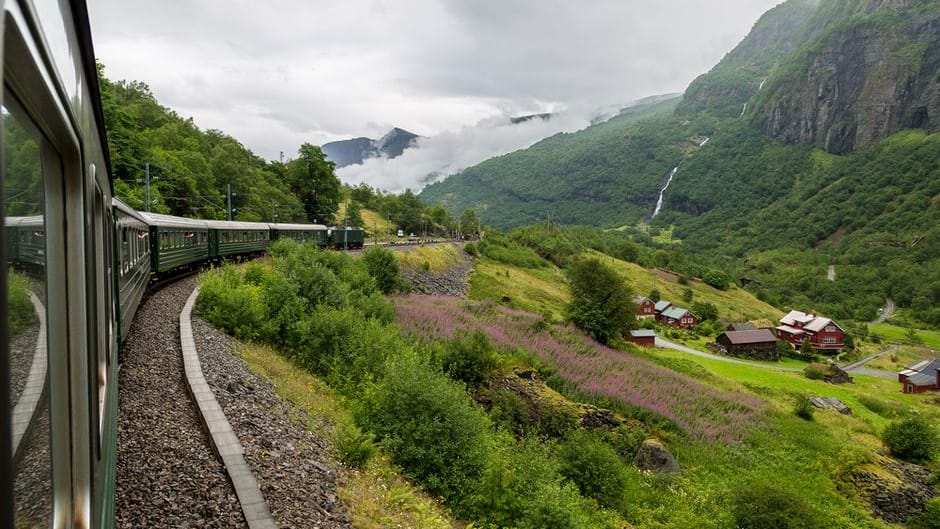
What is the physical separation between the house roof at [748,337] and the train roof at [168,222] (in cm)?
Answer: 5700

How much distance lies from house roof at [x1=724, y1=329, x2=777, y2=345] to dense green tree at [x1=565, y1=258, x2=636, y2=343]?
31.1 metres

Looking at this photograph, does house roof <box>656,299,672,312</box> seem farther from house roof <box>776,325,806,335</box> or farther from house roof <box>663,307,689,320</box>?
house roof <box>776,325,806,335</box>

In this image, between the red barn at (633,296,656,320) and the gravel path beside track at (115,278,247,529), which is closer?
the gravel path beside track at (115,278,247,529)

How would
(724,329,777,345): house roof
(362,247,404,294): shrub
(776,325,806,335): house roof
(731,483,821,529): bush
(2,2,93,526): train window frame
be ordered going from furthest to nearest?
1. (776,325,806,335): house roof
2. (724,329,777,345): house roof
3. (362,247,404,294): shrub
4. (731,483,821,529): bush
5. (2,2,93,526): train window frame

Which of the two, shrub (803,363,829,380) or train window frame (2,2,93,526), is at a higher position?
train window frame (2,2,93,526)

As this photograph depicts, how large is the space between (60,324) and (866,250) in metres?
185

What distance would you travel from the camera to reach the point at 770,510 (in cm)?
1433

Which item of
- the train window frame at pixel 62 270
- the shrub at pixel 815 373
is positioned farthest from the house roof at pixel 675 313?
the train window frame at pixel 62 270

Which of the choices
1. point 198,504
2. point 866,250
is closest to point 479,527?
point 198,504

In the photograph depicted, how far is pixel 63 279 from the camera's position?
2031 millimetres

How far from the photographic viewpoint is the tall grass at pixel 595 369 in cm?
2133

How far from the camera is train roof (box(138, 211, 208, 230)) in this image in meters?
15.6

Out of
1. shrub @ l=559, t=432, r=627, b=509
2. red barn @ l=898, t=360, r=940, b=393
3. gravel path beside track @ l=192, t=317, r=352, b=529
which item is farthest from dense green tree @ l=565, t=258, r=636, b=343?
red barn @ l=898, t=360, r=940, b=393

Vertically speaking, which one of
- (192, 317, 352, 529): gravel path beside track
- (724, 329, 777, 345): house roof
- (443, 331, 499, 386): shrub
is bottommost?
(724, 329, 777, 345): house roof
